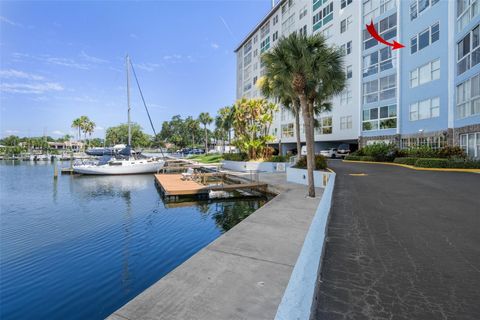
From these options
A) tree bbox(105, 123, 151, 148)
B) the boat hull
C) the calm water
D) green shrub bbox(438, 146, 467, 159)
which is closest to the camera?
the calm water

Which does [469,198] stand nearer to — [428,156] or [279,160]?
[428,156]

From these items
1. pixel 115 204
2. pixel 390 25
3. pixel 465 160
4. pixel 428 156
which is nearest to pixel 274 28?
pixel 390 25

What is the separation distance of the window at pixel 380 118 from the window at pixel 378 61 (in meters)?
4.84

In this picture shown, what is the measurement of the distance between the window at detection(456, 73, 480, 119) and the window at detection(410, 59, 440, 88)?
5.05m

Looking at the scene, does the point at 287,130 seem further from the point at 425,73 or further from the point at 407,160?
the point at 407,160

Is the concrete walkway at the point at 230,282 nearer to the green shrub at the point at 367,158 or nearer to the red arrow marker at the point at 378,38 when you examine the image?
the green shrub at the point at 367,158

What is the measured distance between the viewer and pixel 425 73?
28.5 m

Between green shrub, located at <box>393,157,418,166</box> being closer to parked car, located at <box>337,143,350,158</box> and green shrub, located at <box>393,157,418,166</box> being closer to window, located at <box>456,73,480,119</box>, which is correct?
window, located at <box>456,73,480,119</box>

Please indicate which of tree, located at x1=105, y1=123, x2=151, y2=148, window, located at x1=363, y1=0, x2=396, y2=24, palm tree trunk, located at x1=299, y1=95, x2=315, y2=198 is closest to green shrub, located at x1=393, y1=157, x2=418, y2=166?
palm tree trunk, located at x1=299, y1=95, x2=315, y2=198

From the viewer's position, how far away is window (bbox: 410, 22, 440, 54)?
89.2 feet

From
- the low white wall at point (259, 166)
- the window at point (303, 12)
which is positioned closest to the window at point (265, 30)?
the window at point (303, 12)

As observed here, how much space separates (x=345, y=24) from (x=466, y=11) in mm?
20323

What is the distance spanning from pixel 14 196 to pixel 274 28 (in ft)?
168

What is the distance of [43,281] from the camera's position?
736 centimetres
